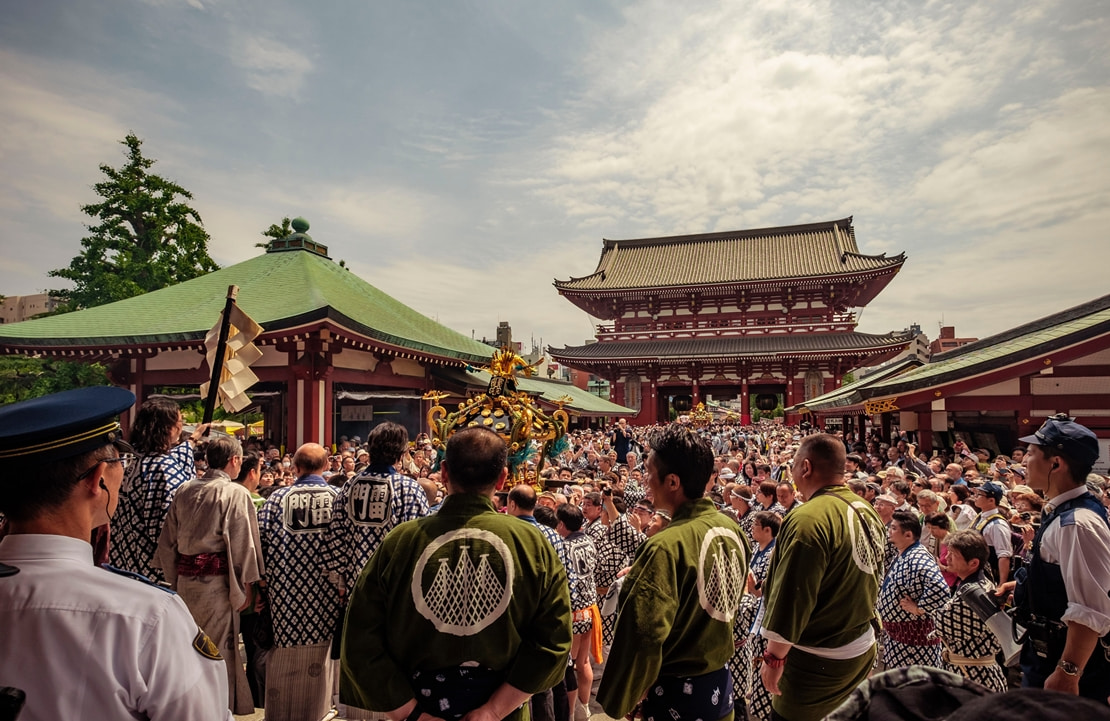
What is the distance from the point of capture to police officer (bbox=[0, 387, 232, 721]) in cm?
123

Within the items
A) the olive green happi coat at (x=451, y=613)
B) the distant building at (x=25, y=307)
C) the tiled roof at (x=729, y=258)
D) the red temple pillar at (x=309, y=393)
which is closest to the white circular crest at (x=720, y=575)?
the olive green happi coat at (x=451, y=613)

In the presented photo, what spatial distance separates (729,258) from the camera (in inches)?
1469

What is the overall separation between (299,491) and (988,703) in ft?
13.0

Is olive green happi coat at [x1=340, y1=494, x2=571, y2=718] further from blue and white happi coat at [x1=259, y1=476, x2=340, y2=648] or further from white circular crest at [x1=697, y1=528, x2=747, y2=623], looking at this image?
blue and white happi coat at [x1=259, y1=476, x2=340, y2=648]

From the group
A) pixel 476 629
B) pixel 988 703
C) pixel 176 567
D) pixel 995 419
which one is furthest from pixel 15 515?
pixel 995 419

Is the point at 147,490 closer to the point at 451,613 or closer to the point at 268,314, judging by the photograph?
the point at 451,613

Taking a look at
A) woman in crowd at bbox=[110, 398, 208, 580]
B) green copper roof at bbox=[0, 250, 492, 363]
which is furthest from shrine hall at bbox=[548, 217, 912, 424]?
woman in crowd at bbox=[110, 398, 208, 580]

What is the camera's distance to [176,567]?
3.82 m

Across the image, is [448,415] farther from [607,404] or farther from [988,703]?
[607,404]

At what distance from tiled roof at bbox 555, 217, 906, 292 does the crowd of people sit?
2969 centimetres

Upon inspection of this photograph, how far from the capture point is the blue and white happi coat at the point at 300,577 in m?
3.99

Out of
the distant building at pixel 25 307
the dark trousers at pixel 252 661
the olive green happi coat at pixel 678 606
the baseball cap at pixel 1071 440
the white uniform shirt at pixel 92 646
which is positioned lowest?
the dark trousers at pixel 252 661

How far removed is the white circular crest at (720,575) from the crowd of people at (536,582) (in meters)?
0.01

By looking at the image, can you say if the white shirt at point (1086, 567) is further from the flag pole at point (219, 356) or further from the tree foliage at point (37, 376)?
the tree foliage at point (37, 376)
